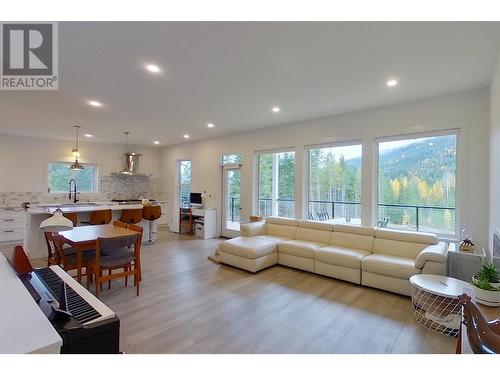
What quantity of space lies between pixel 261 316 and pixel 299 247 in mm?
1678

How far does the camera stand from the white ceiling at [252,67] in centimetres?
214

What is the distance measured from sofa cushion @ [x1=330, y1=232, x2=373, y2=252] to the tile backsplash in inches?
246

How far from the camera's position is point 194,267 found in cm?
424

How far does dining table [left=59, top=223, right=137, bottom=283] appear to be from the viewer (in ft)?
9.77

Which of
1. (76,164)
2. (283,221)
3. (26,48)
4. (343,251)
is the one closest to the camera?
(26,48)

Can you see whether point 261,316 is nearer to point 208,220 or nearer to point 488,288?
point 488,288

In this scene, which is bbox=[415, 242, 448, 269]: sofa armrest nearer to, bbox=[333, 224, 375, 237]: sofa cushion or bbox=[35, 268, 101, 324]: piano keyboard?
bbox=[333, 224, 375, 237]: sofa cushion

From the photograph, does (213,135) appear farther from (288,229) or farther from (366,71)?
(366,71)

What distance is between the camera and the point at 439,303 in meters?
2.45

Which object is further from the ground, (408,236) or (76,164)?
(76,164)

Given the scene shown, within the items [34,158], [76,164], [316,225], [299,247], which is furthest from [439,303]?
[34,158]
